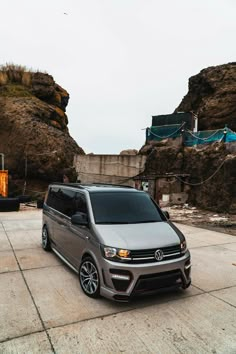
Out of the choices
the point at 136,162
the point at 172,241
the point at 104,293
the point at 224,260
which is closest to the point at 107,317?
the point at 104,293

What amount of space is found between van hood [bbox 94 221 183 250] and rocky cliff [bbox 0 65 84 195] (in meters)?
22.8

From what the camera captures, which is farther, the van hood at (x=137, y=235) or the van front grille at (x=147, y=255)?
the van hood at (x=137, y=235)

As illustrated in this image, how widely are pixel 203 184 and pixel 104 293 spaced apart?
1277 cm

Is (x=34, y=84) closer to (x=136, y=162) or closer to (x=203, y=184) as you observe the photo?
(x=136, y=162)

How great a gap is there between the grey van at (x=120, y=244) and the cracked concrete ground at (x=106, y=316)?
31cm

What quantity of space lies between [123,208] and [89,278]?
1.43 meters

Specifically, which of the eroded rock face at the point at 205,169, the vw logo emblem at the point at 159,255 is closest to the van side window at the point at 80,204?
the vw logo emblem at the point at 159,255

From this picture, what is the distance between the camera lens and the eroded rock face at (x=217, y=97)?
25.2 metres

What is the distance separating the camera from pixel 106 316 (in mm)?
3746

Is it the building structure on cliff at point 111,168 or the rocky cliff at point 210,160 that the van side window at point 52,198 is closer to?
the rocky cliff at point 210,160

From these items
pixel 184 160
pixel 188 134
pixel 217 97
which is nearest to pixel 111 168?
pixel 184 160

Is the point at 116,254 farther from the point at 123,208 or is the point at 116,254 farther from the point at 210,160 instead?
the point at 210,160

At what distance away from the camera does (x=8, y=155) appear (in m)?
25.7

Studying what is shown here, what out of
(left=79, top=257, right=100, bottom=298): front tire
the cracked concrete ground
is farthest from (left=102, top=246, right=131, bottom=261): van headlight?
the cracked concrete ground
